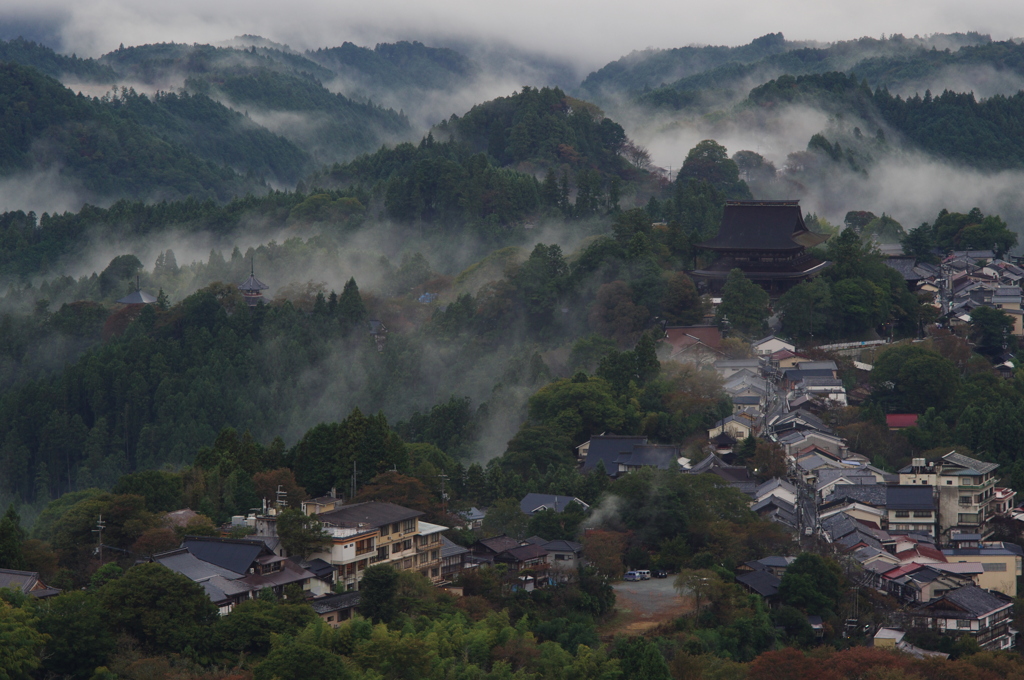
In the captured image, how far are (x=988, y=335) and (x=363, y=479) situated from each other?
3077cm

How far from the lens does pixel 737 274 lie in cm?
5978

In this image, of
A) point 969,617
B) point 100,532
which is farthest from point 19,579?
point 969,617

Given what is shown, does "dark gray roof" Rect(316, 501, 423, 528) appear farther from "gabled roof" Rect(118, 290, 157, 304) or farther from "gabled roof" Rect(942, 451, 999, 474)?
"gabled roof" Rect(118, 290, 157, 304)

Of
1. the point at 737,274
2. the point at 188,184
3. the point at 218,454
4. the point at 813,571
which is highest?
the point at 188,184

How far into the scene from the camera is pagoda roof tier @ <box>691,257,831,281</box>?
6169cm

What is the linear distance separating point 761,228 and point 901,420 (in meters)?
14.7

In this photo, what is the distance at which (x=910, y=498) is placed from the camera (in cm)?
4247

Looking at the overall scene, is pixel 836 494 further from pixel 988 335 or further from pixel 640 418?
pixel 988 335

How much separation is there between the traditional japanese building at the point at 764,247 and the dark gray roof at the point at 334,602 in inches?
1290

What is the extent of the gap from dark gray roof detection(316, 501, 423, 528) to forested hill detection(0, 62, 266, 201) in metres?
88.3

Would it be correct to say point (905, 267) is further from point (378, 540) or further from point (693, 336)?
point (378, 540)

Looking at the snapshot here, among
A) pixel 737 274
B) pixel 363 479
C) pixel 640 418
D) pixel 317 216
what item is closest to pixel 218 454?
pixel 363 479

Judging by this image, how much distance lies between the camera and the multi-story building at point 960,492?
42.8 m

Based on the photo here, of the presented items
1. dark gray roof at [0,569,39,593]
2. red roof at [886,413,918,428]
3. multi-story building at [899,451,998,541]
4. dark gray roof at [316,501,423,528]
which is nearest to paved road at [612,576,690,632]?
dark gray roof at [316,501,423,528]
